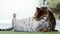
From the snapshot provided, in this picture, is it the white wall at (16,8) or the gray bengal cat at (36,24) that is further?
the white wall at (16,8)

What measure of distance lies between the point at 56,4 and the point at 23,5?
471 mm

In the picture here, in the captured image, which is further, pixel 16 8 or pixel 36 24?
pixel 16 8

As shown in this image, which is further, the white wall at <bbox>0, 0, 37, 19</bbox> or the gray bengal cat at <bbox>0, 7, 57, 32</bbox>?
the white wall at <bbox>0, 0, 37, 19</bbox>

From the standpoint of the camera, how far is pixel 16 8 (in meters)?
1.82

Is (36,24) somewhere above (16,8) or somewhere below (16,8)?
below

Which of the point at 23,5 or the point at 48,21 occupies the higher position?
the point at 23,5

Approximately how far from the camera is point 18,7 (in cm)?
182

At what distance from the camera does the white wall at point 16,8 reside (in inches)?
70.8

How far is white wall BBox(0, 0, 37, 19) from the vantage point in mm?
1799

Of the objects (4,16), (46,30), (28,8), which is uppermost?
(28,8)

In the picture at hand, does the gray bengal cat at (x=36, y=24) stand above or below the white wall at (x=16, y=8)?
below

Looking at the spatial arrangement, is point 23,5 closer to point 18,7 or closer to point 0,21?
point 18,7

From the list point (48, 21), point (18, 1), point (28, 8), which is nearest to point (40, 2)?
point (28, 8)

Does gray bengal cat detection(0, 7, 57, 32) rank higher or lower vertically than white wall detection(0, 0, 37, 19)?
lower
